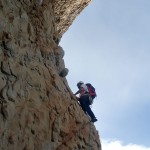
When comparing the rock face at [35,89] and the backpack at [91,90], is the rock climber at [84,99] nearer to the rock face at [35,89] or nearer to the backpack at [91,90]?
the backpack at [91,90]

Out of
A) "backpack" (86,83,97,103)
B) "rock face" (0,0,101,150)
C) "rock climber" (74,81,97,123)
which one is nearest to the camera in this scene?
"rock face" (0,0,101,150)

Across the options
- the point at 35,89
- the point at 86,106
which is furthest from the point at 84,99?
the point at 35,89

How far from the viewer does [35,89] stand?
43.9ft

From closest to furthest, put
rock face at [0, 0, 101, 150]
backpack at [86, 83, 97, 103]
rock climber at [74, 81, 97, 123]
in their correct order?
rock face at [0, 0, 101, 150], rock climber at [74, 81, 97, 123], backpack at [86, 83, 97, 103]

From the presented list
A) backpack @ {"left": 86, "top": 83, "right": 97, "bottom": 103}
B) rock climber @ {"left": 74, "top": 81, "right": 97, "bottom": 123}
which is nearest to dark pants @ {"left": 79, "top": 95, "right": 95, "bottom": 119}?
rock climber @ {"left": 74, "top": 81, "right": 97, "bottom": 123}

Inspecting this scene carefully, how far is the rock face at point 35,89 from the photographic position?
39.0 ft

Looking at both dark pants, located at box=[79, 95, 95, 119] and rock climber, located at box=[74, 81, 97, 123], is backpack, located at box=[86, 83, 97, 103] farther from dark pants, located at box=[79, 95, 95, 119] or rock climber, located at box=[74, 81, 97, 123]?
dark pants, located at box=[79, 95, 95, 119]

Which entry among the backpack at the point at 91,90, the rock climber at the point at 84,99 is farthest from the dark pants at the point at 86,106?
the backpack at the point at 91,90

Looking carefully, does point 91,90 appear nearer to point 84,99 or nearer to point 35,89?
point 84,99

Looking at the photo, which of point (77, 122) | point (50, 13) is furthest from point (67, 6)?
point (77, 122)

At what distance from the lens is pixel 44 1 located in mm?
17422

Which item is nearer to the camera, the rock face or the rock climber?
the rock face

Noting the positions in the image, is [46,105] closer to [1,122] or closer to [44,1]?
Result: [1,122]

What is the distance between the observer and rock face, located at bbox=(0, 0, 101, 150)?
1188cm
